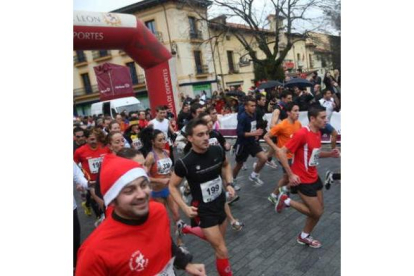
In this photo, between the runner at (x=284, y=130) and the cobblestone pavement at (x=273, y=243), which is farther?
the runner at (x=284, y=130)

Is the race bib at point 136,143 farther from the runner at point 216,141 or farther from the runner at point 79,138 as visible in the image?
the runner at point 216,141

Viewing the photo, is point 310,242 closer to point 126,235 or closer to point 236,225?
point 236,225

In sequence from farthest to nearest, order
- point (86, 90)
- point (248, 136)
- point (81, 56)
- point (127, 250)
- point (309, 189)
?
point (86, 90), point (81, 56), point (248, 136), point (309, 189), point (127, 250)

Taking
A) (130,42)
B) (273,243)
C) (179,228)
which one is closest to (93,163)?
(179,228)

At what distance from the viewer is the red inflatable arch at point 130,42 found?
9.80m

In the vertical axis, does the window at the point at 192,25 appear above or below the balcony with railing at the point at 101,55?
above

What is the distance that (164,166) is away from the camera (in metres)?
4.45

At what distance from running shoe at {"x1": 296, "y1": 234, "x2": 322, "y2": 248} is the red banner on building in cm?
1759

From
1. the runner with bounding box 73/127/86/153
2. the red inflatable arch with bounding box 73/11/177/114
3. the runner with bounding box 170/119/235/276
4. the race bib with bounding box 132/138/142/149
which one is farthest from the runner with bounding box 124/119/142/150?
the red inflatable arch with bounding box 73/11/177/114

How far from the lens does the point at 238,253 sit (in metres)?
3.97

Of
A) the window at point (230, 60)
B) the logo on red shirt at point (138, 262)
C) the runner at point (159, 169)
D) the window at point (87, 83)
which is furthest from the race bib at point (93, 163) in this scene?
the window at point (87, 83)

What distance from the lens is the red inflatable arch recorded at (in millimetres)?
9797

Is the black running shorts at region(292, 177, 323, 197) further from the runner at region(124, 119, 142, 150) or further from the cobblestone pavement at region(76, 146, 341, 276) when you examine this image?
the runner at region(124, 119, 142, 150)

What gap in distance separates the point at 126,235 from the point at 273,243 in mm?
2682
